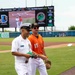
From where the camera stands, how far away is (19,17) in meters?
62.1

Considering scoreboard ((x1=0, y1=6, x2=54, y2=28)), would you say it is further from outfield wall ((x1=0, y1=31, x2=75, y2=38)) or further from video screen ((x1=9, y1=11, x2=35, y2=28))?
outfield wall ((x1=0, y1=31, x2=75, y2=38))

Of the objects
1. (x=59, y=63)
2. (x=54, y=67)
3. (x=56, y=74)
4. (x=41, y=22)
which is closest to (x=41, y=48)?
(x=56, y=74)

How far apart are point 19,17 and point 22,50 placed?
181ft

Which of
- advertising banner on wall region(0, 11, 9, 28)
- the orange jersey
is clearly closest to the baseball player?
the orange jersey

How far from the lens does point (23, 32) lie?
7152mm

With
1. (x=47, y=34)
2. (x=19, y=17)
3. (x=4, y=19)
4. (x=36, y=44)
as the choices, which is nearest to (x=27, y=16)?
(x=19, y=17)

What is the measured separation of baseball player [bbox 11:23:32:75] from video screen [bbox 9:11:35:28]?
5396cm

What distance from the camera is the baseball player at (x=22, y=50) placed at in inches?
279

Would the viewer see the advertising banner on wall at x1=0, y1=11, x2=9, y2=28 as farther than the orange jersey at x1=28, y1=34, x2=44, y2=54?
Yes

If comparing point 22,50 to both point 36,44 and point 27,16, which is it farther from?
point 27,16

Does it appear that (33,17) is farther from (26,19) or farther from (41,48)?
(41,48)

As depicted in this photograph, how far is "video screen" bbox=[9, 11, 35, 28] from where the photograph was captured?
61.4 meters

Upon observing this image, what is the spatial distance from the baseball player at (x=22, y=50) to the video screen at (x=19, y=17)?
177 feet

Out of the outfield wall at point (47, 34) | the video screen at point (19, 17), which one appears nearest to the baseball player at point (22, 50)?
the video screen at point (19, 17)
